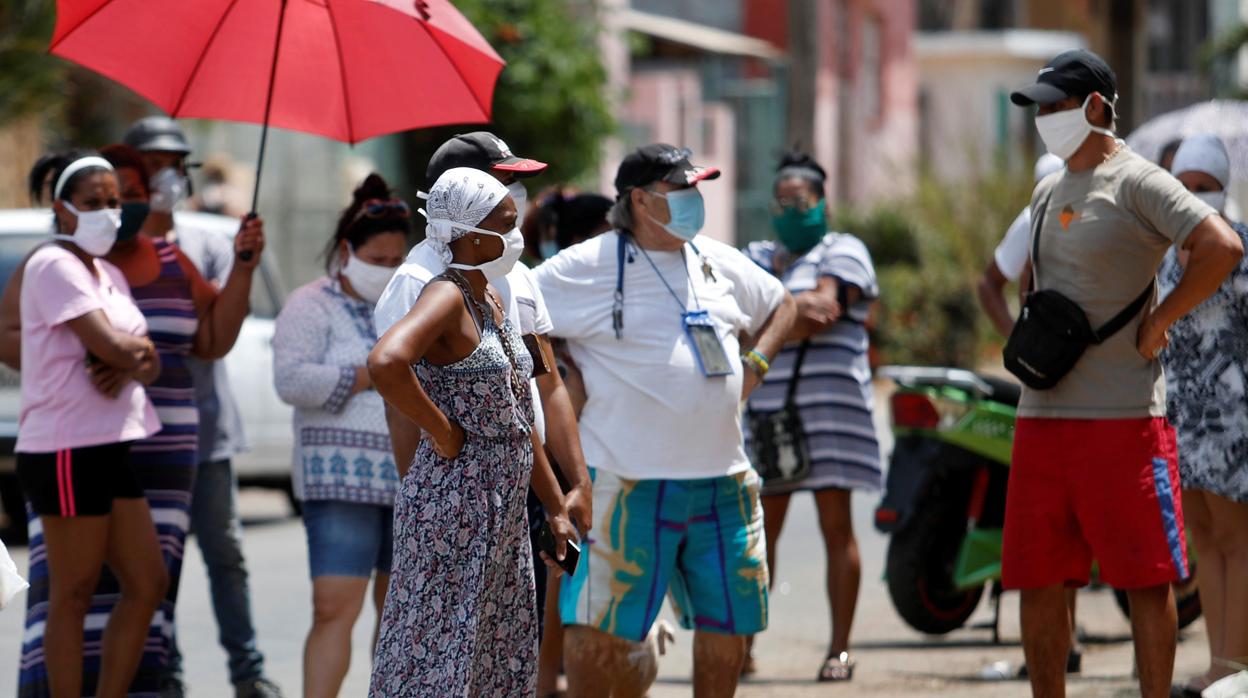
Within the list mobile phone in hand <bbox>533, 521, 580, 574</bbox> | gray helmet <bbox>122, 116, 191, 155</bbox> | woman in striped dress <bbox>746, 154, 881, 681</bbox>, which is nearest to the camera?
mobile phone in hand <bbox>533, 521, 580, 574</bbox>

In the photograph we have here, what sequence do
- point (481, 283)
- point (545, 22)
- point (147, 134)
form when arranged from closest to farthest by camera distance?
point (481, 283)
point (147, 134)
point (545, 22)

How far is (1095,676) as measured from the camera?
749cm

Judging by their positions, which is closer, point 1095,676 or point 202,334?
point 202,334

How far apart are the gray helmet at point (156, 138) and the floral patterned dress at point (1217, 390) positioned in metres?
3.67

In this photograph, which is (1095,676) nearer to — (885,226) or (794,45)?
(794,45)

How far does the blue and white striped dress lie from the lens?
305 inches

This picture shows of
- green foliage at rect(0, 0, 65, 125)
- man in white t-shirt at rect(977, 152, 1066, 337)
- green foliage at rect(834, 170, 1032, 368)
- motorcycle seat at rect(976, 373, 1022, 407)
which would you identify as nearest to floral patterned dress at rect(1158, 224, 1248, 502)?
man in white t-shirt at rect(977, 152, 1066, 337)

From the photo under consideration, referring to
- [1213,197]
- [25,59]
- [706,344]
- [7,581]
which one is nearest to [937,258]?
[25,59]

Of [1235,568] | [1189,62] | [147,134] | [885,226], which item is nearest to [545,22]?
[885,226]

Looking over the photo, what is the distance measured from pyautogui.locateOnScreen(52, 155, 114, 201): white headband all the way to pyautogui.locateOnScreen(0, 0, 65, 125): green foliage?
31.0 ft

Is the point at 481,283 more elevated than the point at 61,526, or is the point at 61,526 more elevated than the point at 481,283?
the point at 481,283

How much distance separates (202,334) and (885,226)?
1745 centimetres

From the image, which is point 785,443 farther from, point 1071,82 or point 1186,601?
point 1071,82

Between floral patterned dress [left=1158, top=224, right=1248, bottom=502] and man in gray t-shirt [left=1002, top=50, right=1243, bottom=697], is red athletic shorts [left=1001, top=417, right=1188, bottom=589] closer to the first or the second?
man in gray t-shirt [left=1002, top=50, right=1243, bottom=697]
